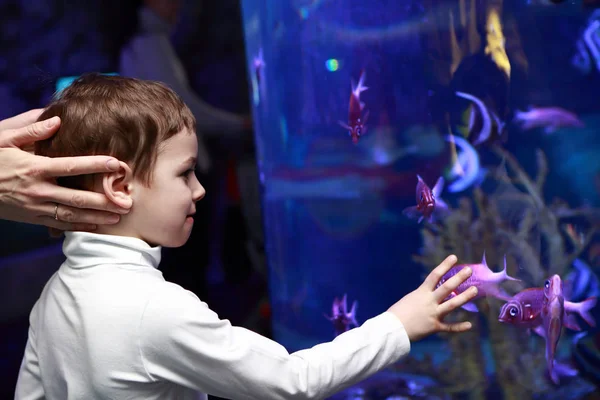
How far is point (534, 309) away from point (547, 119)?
0.35m

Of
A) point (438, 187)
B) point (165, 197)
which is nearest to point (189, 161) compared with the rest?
point (165, 197)

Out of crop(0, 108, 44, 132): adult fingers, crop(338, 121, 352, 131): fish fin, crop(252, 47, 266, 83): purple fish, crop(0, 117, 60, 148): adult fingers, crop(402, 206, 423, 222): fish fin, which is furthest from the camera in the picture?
crop(252, 47, 266, 83): purple fish

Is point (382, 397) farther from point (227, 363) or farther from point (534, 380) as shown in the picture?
point (227, 363)

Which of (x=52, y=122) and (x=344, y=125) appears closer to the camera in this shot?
(x=52, y=122)

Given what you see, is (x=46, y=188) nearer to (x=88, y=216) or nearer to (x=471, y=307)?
(x=88, y=216)

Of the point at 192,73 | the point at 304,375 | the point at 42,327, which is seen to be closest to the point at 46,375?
the point at 42,327

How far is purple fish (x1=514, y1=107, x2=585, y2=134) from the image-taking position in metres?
1.26

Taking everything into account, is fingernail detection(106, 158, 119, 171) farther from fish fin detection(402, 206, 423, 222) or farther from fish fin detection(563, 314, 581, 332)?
fish fin detection(563, 314, 581, 332)

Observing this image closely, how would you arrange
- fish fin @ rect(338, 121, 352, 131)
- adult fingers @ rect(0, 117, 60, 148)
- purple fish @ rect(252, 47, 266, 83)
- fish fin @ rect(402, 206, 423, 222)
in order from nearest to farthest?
1. adult fingers @ rect(0, 117, 60, 148)
2. fish fin @ rect(402, 206, 423, 222)
3. fish fin @ rect(338, 121, 352, 131)
4. purple fish @ rect(252, 47, 266, 83)

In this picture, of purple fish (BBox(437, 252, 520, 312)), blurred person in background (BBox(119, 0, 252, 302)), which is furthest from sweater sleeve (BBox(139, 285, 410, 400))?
blurred person in background (BBox(119, 0, 252, 302))

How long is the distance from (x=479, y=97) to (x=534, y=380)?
1.88ft

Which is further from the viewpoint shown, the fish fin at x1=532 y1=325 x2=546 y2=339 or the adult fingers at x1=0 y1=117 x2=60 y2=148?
the fish fin at x1=532 y1=325 x2=546 y2=339

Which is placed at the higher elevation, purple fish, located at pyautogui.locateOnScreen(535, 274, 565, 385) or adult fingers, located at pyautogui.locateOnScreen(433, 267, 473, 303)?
adult fingers, located at pyautogui.locateOnScreen(433, 267, 473, 303)

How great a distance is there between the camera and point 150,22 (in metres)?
2.70
